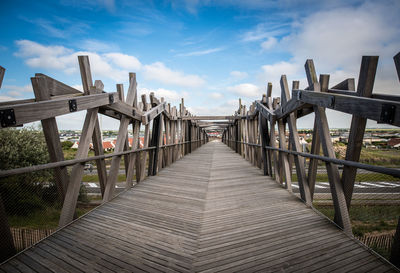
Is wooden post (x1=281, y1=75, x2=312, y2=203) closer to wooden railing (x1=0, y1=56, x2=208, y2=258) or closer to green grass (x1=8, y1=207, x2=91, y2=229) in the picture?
wooden railing (x1=0, y1=56, x2=208, y2=258)

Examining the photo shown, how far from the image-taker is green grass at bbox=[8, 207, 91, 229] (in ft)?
7.54

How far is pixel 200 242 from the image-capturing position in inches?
91.8

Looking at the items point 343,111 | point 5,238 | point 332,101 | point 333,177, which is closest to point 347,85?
point 332,101

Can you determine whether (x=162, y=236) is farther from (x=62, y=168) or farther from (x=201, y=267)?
(x=62, y=168)

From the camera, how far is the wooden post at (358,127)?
2131 millimetres

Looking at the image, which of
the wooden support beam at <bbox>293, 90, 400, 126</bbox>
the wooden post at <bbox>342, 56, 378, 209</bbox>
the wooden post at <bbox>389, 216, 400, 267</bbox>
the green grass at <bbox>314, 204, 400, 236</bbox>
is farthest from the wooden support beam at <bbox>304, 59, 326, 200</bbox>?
the wooden post at <bbox>389, 216, 400, 267</bbox>

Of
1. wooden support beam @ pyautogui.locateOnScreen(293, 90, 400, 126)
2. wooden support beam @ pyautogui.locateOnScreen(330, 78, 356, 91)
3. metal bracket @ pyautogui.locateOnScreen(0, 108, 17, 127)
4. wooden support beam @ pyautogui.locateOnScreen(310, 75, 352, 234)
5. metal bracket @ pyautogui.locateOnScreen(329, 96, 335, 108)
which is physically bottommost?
wooden support beam @ pyautogui.locateOnScreen(310, 75, 352, 234)

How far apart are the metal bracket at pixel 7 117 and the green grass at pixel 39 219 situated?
0.98 m

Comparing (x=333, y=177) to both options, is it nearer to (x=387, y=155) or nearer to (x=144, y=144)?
(x=387, y=155)

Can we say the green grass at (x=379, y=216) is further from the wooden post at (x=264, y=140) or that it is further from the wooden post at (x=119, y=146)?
the wooden post at (x=119, y=146)

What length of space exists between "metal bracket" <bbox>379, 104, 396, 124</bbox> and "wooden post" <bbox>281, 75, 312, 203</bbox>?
2.15 meters

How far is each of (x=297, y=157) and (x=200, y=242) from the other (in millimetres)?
A: 2566

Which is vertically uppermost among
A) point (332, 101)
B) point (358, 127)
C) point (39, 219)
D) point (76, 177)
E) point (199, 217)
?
point (332, 101)

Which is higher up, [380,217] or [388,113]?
[388,113]
